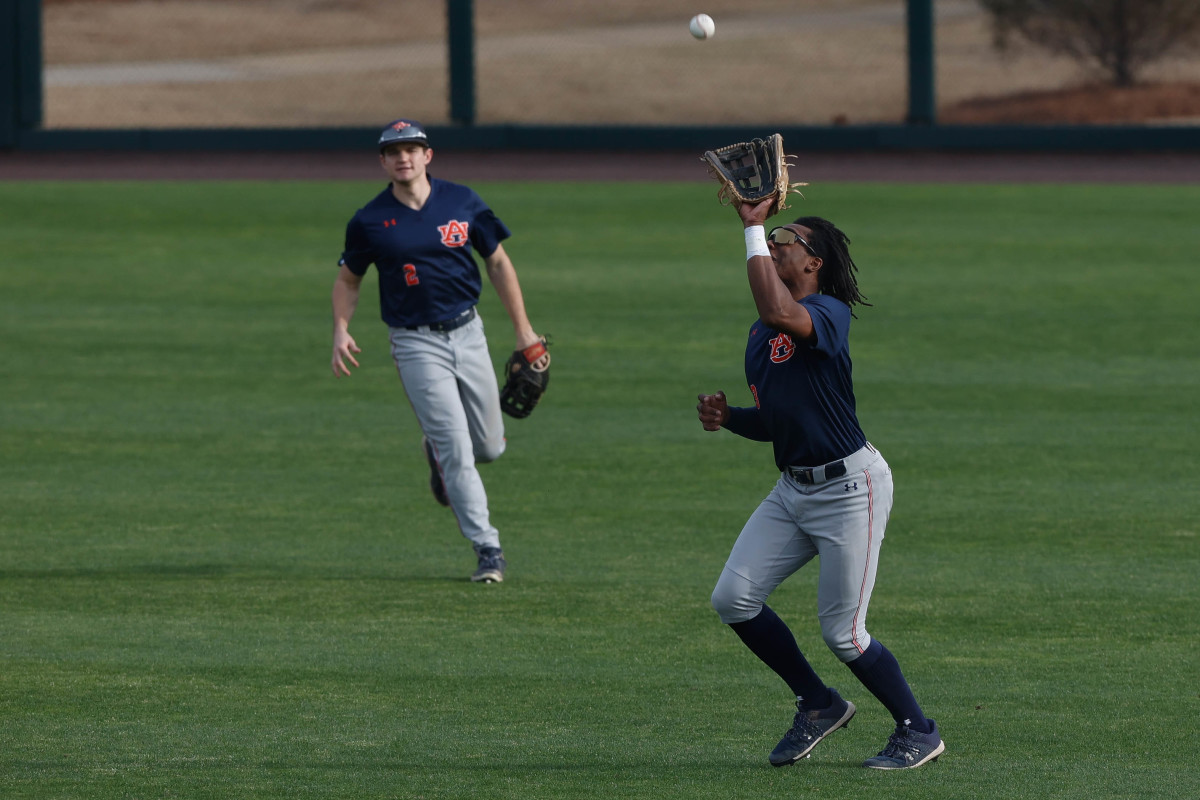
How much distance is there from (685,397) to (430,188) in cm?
449

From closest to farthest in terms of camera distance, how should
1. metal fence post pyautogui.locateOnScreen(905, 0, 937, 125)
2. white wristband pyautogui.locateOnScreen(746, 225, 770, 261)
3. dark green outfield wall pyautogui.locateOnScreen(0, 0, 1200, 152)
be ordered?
white wristband pyautogui.locateOnScreen(746, 225, 770, 261)
dark green outfield wall pyautogui.locateOnScreen(0, 0, 1200, 152)
metal fence post pyautogui.locateOnScreen(905, 0, 937, 125)

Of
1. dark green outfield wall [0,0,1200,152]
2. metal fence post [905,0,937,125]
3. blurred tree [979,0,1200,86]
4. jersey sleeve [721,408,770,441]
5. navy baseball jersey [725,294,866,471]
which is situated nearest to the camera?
navy baseball jersey [725,294,866,471]

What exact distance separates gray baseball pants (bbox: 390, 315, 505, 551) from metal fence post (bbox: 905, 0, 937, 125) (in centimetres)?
1458

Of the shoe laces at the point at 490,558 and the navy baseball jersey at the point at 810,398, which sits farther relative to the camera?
the shoe laces at the point at 490,558

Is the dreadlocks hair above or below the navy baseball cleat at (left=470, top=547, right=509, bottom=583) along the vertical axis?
above

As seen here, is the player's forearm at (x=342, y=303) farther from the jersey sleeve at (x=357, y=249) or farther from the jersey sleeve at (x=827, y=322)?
the jersey sleeve at (x=827, y=322)

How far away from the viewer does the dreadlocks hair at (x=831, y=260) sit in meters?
5.52

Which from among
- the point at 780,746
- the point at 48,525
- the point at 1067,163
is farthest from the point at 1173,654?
the point at 1067,163

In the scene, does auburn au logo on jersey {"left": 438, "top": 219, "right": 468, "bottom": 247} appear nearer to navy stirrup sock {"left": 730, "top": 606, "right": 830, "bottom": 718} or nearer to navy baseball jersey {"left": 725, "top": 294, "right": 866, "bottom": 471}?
navy baseball jersey {"left": 725, "top": 294, "right": 866, "bottom": 471}

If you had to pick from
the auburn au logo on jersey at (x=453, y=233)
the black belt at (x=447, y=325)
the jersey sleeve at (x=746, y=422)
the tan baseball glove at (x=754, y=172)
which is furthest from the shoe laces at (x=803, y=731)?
the auburn au logo on jersey at (x=453, y=233)

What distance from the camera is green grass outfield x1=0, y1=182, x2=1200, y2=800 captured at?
5816 mm

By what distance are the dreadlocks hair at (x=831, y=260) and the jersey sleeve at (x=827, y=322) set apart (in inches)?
4.8

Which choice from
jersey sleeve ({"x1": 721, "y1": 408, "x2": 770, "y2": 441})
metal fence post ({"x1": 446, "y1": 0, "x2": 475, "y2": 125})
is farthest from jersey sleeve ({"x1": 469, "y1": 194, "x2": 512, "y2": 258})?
metal fence post ({"x1": 446, "y1": 0, "x2": 475, "y2": 125})

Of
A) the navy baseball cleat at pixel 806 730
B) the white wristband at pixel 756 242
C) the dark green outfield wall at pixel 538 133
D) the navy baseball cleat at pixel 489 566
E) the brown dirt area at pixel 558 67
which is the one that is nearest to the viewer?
the white wristband at pixel 756 242
